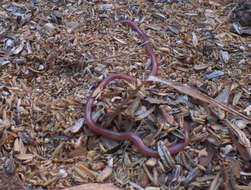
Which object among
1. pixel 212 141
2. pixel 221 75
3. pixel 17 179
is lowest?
pixel 17 179

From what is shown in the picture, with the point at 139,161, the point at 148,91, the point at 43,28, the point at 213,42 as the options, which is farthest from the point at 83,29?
the point at 139,161

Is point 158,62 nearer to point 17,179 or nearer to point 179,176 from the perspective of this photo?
point 179,176

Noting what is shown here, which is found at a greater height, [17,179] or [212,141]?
[212,141]

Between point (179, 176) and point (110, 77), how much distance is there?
1409 mm

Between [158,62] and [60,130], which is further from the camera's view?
[158,62]

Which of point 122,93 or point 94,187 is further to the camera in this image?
point 122,93

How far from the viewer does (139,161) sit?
282 cm

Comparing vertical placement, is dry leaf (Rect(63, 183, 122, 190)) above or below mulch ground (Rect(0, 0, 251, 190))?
below

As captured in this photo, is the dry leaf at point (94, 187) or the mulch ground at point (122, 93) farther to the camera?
the mulch ground at point (122, 93)

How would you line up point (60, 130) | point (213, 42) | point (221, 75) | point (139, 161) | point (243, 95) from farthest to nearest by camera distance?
point (213, 42)
point (221, 75)
point (243, 95)
point (60, 130)
point (139, 161)

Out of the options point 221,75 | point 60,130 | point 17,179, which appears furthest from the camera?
point 221,75

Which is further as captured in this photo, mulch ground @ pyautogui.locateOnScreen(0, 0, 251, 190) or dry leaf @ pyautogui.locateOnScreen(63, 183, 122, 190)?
mulch ground @ pyautogui.locateOnScreen(0, 0, 251, 190)

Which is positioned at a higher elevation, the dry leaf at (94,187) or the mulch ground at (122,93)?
the mulch ground at (122,93)

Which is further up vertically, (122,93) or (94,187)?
(122,93)
